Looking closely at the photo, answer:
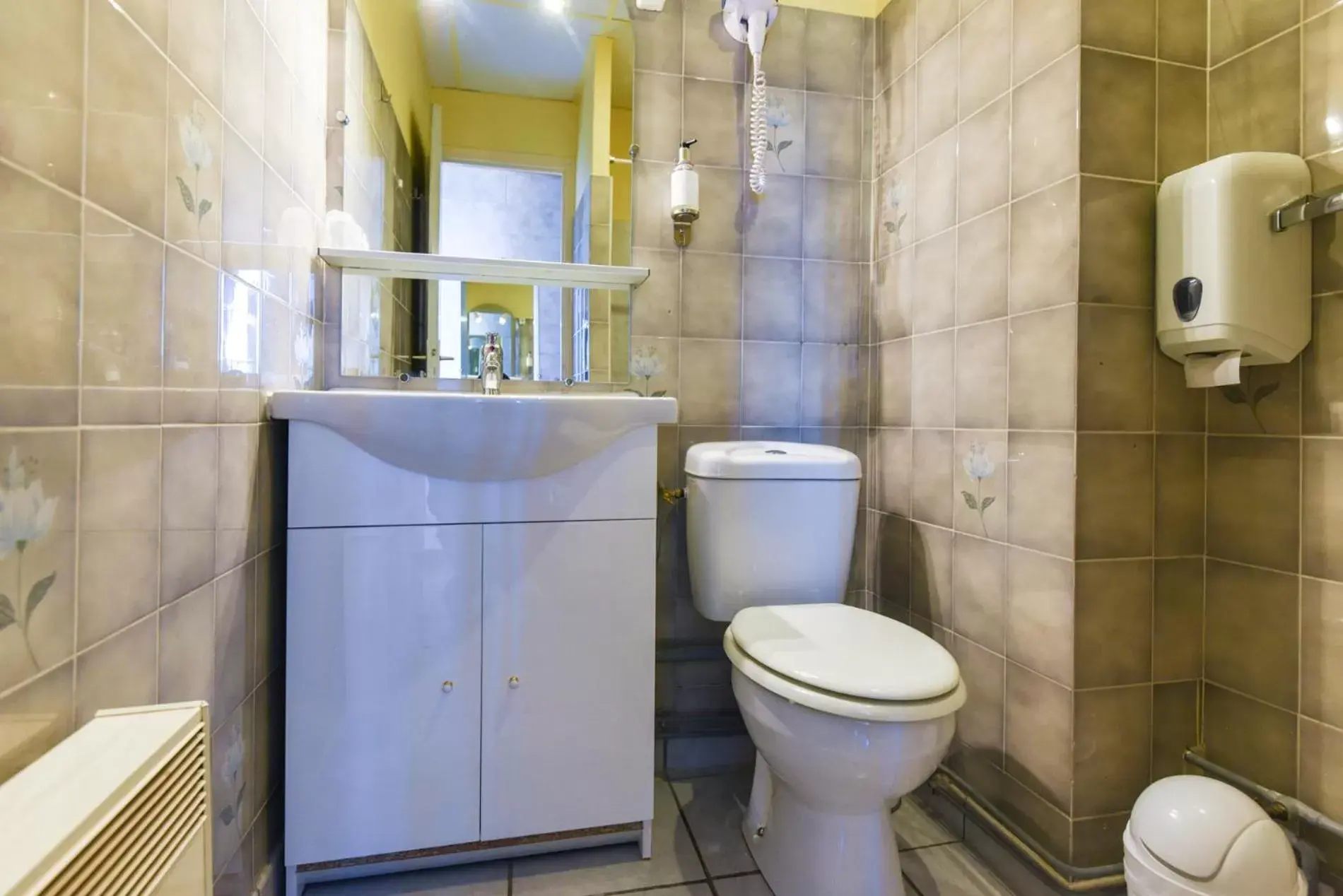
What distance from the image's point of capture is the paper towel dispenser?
923 millimetres

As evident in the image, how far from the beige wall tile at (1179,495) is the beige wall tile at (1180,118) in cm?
48

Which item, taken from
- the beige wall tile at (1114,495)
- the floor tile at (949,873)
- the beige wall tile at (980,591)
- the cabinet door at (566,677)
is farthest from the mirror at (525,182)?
the floor tile at (949,873)

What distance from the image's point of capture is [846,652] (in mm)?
1032

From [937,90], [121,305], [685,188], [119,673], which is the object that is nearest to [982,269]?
[937,90]

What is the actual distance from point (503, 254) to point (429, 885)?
134 cm

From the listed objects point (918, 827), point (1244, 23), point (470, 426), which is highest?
point (1244, 23)

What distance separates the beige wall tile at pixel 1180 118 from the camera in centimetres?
107

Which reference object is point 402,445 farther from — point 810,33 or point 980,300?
point 810,33

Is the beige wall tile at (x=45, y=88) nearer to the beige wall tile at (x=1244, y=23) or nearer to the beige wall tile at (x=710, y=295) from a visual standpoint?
the beige wall tile at (x=710, y=295)

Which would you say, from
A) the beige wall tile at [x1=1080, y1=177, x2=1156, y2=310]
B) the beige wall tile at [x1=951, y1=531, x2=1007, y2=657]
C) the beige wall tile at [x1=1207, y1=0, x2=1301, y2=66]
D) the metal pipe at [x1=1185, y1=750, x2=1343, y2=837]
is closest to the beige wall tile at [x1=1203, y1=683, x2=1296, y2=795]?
the metal pipe at [x1=1185, y1=750, x2=1343, y2=837]

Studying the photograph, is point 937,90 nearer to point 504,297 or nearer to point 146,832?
point 504,297

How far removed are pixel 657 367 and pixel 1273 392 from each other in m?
1.17

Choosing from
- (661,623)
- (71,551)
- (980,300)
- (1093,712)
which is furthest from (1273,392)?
(71,551)

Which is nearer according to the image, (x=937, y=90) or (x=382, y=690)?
(x=382, y=690)
